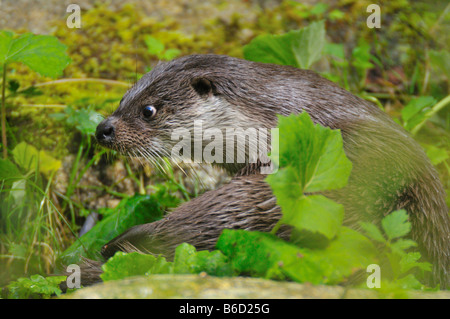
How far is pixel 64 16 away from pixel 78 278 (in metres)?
2.63

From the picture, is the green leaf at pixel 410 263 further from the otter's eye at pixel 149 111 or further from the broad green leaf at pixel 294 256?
the otter's eye at pixel 149 111

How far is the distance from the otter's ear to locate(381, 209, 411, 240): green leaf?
3.18 feet

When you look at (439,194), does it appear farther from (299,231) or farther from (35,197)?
(35,197)

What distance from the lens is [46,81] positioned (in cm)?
350

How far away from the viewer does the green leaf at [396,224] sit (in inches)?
66.7

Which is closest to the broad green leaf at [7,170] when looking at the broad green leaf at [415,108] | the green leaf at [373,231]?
the green leaf at [373,231]

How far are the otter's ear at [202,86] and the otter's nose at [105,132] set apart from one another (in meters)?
0.43

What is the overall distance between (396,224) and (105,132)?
1343 millimetres

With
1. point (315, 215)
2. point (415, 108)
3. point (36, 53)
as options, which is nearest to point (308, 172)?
point (315, 215)

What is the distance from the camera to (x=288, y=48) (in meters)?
2.77

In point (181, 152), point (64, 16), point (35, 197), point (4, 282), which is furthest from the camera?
point (64, 16)

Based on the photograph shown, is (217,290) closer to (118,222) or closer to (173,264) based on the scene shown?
(173,264)
